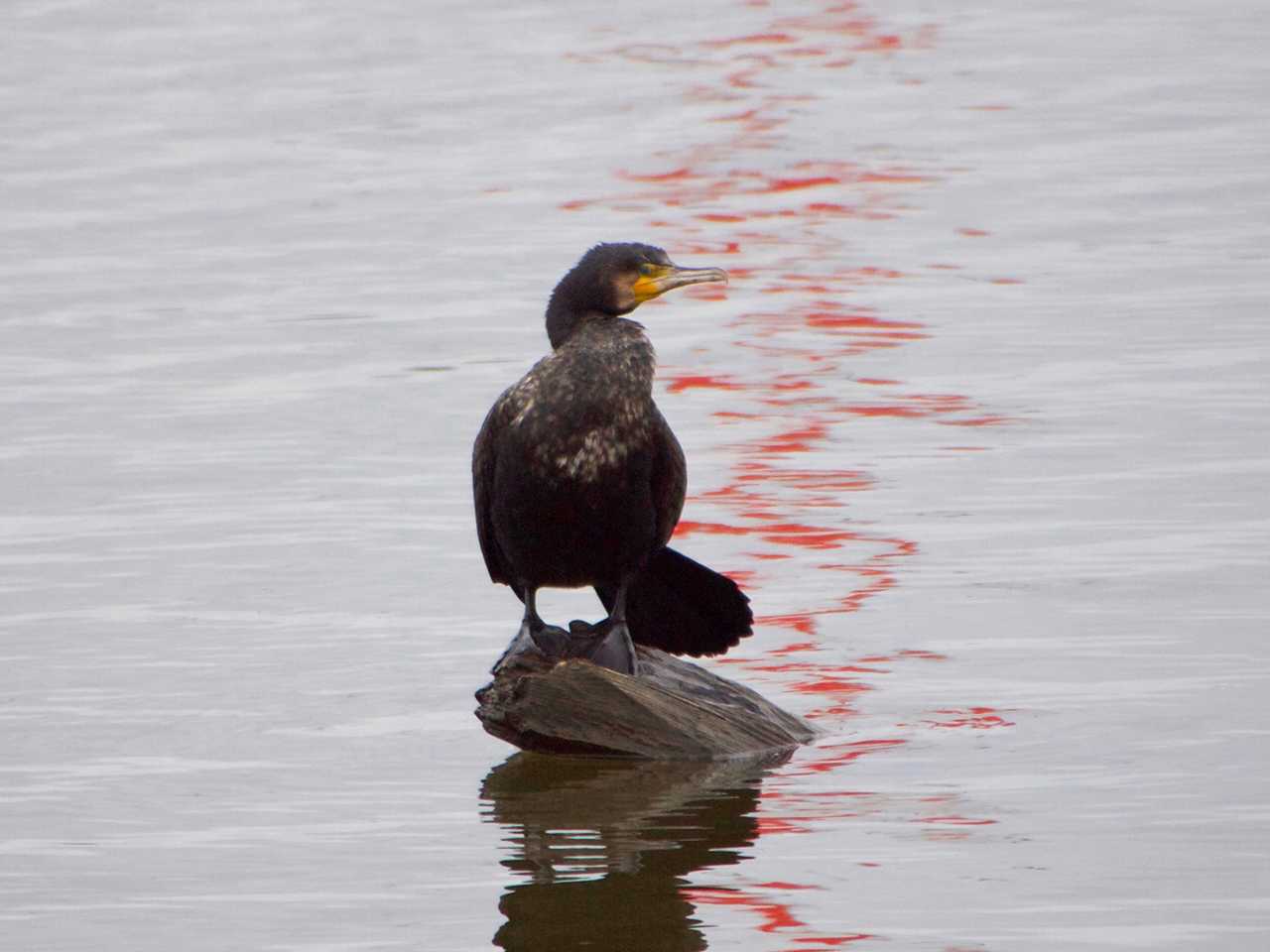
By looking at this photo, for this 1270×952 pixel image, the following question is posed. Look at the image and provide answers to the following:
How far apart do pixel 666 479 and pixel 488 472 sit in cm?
48

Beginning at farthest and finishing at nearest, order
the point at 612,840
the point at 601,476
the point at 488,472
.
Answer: the point at 488,472, the point at 601,476, the point at 612,840

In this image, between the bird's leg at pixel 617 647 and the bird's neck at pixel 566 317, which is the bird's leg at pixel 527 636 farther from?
the bird's neck at pixel 566 317

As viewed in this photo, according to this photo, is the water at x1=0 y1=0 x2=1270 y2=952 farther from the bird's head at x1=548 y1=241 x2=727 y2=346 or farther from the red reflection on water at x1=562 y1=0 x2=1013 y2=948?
the bird's head at x1=548 y1=241 x2=727 y2=346

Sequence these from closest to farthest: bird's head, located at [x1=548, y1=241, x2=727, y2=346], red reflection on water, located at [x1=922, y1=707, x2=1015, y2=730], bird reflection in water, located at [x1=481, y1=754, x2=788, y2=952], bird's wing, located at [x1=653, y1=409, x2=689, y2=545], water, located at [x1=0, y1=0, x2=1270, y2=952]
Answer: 1. bird reflection in water, located at [x1=481, y1=754, x2=788, y2=952]
2. water, located at [x1=0, y1=0, x2=1270, y2=952]
3. bird's wing, located at [x1=653, y1=409, x2=689, y2=545]
4. bird's head, located at [x1=548, y1=241, x2=727, y2=346]
5. red reflection on water, located at [x1=922, y1=707, x2=1015, y2=730]

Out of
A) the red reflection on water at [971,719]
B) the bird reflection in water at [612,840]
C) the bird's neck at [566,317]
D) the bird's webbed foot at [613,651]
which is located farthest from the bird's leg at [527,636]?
the red reflection on water at [971,719]

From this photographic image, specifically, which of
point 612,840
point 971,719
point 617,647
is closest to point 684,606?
point 617,647

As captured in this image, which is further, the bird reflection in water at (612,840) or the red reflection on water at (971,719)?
the red reflection on water at (971,719)

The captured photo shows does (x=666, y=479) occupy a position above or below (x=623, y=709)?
above

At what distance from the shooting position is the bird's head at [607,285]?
697cm

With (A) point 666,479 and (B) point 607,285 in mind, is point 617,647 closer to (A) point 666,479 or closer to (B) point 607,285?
(A) point 666,479

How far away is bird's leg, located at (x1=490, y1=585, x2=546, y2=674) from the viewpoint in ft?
23.1

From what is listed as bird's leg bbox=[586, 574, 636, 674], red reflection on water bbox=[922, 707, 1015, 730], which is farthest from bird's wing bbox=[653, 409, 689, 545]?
red reflection on water bbox=[922, 707, 1015, 730]

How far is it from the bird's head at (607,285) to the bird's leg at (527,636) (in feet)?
2.30

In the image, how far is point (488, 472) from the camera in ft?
22.9
